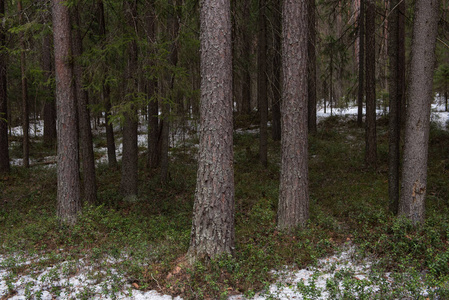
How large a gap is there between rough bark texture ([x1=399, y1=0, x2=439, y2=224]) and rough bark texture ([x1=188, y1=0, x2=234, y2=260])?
3.49 metres

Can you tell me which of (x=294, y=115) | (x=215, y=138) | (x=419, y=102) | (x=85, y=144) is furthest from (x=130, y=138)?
(x=419, y=102)

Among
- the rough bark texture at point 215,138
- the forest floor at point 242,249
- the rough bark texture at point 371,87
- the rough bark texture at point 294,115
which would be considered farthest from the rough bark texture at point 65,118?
the rough bark texture at point 371,87

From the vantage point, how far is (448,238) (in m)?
5.76

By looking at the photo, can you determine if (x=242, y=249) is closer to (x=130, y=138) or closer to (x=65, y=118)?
(x=65, y=118)

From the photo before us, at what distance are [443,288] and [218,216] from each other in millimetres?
3342

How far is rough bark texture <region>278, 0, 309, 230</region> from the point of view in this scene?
647cm

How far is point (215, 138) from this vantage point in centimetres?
536

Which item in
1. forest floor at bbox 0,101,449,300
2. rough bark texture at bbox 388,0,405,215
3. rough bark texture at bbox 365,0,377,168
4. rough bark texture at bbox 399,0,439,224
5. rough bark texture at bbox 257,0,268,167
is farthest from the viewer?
rough bark texture at bbox 257,0,268,167

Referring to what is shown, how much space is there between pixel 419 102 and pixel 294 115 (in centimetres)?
228

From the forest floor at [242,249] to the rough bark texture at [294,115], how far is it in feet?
1.94

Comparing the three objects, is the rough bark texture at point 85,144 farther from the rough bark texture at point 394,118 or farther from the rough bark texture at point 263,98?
the rough bark texture at point 394,118

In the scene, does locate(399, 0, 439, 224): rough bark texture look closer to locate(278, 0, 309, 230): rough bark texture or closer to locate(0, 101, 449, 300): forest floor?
locate(0, 101, 449, 300): forest floor

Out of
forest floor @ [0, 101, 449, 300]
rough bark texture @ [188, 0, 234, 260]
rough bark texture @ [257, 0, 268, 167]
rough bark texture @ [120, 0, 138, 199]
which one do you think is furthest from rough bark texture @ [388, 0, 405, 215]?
rough bark texture @ [120, 0, 138, 199]

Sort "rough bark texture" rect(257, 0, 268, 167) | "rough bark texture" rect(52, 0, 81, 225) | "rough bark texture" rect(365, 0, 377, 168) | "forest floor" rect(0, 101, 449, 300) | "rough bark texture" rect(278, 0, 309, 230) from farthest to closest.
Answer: "rough bark texture" rect(257, 0, 268, 167) < "rough bark texture" rect(365, 0, 377, 168) < "rough bark texture" rect(52, 0, 81, 225) < "rough bark texture" rect(278, 0, 309, 230) < "forest floor" rect(0, 101, 449, 300)
